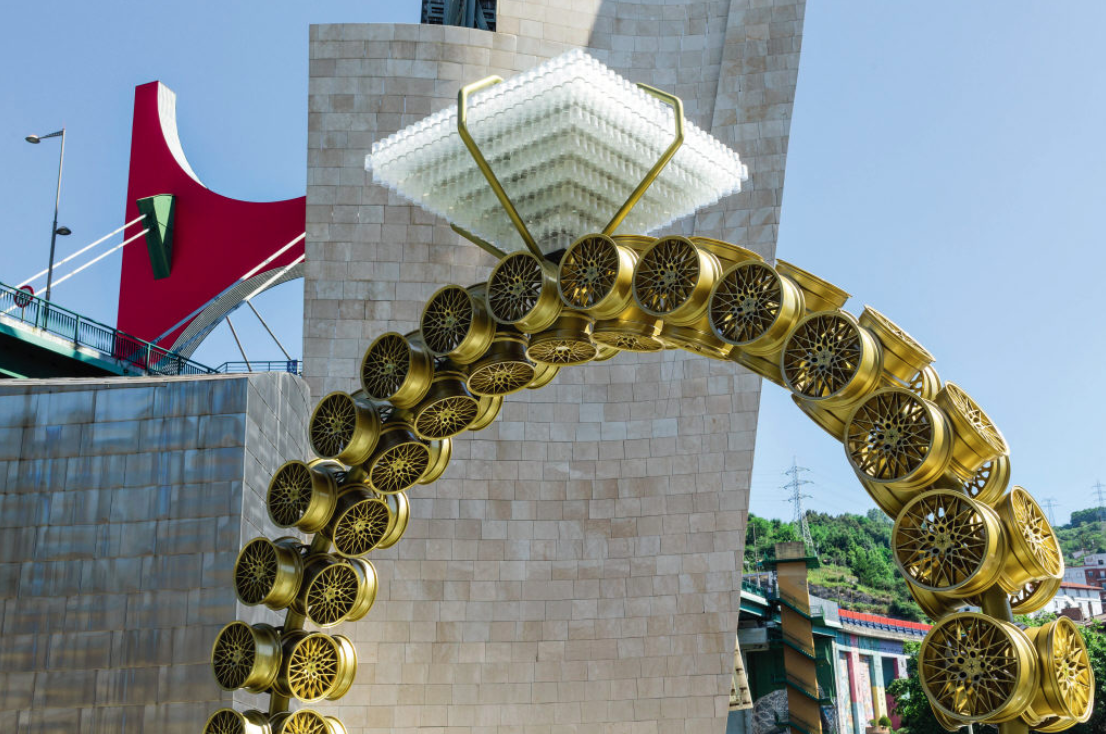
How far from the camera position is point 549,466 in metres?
16.6

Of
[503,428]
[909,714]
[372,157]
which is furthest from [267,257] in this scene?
[909,714]

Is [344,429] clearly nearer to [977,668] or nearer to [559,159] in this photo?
[559,159]

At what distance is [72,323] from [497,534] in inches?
292

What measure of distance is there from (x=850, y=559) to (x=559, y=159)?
91.5 m

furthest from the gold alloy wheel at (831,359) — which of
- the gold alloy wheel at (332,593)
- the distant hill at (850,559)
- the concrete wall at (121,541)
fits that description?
the distant hill at (850,559)

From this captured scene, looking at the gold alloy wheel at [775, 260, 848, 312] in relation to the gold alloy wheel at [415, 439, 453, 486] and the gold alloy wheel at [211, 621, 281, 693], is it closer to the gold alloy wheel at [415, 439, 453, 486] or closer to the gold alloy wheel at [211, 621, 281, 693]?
→ the gold alloy wheel at [415, 439, 453, 486]

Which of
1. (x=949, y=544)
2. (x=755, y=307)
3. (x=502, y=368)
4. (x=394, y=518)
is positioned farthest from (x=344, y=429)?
(x=949, y=544)

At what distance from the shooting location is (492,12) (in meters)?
26.1

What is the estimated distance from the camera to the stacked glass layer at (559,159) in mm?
7285

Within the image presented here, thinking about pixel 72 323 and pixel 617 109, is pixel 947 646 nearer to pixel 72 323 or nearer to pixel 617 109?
pixel 617 109

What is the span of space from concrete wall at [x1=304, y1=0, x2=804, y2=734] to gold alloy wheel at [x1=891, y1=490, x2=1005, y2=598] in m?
10.4

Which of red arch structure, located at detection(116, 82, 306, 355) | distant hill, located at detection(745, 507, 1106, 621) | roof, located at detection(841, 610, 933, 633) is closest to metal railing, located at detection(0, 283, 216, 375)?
red arch structure, located at detection(116, 82, 306, 355)

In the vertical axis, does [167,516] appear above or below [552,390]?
below

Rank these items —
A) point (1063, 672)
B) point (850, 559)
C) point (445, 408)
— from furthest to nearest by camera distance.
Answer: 1. point (850, 559)
2. point (445, 408)
3. point (1063, 672)
